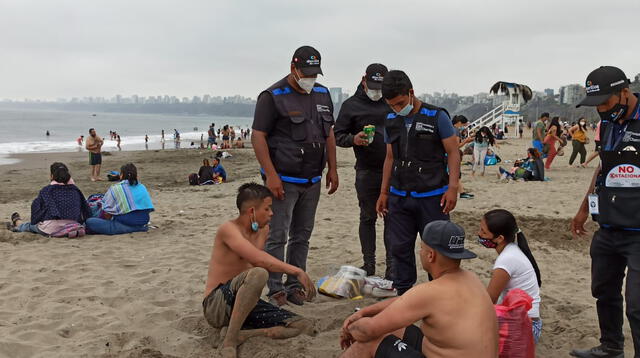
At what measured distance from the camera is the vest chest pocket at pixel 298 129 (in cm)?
417

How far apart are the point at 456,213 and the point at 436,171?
5.01 metres

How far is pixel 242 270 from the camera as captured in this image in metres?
3.75

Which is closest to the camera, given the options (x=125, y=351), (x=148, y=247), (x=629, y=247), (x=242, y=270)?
(x=629, y=247)

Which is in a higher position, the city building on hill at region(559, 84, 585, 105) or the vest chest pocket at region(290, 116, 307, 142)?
the city building on hill at region(559, 84, 585, 105)

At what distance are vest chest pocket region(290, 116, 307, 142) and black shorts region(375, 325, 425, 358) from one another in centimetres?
200

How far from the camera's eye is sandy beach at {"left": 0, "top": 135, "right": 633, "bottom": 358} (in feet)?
11.8

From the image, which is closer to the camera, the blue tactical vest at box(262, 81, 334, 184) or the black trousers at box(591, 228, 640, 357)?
the black trousers at box(591, 228, 640, 357)

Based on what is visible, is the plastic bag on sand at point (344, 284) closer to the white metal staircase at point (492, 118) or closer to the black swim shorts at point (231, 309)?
the black swim shorts at point (231, 309)

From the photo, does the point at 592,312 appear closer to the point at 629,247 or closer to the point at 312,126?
the point at 629,247

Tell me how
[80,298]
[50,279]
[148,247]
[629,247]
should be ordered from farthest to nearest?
[148,247] < [50,279] < [80,298] < [629,247]

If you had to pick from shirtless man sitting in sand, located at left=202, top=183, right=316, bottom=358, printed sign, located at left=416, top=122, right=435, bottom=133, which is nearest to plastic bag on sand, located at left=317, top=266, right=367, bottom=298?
shirtless man sitting in sand, located at left=202, top=183, right=316, bottom=358

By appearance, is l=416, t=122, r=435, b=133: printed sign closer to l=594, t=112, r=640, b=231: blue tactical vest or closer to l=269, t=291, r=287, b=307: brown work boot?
l=594, t=112, r=640, b=231: blue tactical vest

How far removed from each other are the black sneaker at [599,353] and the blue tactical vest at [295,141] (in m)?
2.45

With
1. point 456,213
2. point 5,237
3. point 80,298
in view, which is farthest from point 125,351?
point 456,213
